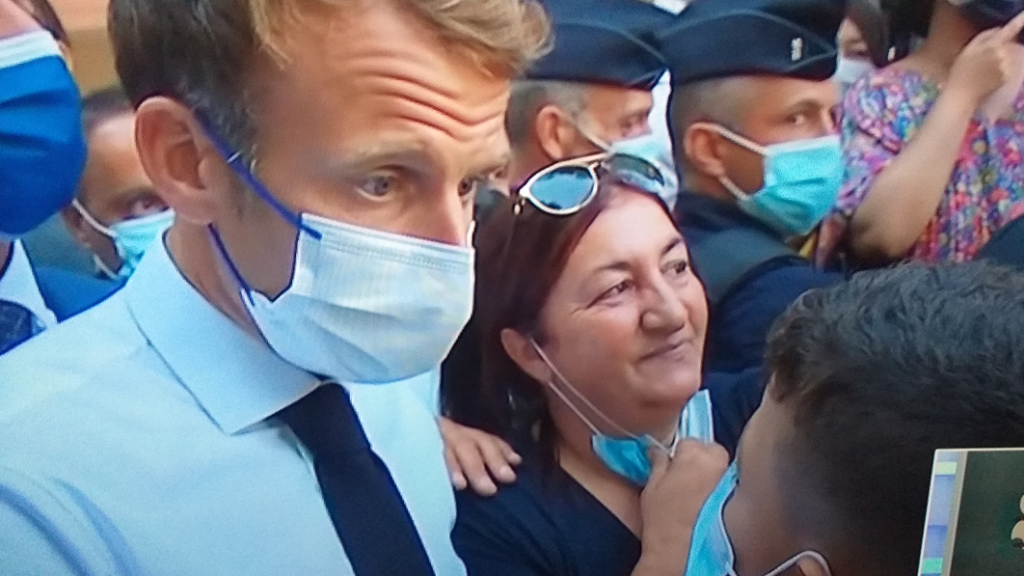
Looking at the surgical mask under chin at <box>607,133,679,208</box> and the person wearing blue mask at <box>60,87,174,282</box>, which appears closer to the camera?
the person wearing blue mask at <box>60,87,174,282</box>

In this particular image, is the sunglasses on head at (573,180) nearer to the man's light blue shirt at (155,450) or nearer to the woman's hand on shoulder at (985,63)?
the man's light blue shirt at (155,450)

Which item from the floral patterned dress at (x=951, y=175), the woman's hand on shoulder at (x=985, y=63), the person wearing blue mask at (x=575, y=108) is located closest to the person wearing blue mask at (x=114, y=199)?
the person wearing blue mask at (x=575, y=108)

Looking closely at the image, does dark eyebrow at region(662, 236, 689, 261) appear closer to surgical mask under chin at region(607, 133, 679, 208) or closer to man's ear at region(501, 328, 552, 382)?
surgical mask under chin at region(607, 133, 679, 208)

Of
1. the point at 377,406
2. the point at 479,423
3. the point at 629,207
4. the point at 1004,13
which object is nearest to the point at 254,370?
the point at 377,406

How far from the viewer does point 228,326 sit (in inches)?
33.4

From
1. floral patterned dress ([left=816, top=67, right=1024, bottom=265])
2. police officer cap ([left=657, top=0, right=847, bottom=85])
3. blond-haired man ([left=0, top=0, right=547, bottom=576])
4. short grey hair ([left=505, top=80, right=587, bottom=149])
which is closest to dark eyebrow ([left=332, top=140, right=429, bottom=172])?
blond-haired man ([left=0, top=0, right=547, bottom=576])

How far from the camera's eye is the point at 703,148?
42.8 inches

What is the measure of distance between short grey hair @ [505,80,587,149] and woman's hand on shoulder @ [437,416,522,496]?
247 mm

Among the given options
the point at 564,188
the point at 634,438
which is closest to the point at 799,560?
the point at 634,438

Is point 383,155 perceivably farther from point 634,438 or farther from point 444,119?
point 634,438

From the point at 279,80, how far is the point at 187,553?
0.32 metres

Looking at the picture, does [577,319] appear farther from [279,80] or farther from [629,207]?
[279,80]

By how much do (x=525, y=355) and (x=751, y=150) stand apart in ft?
0.90

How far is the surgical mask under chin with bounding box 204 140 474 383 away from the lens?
0.81 meters
